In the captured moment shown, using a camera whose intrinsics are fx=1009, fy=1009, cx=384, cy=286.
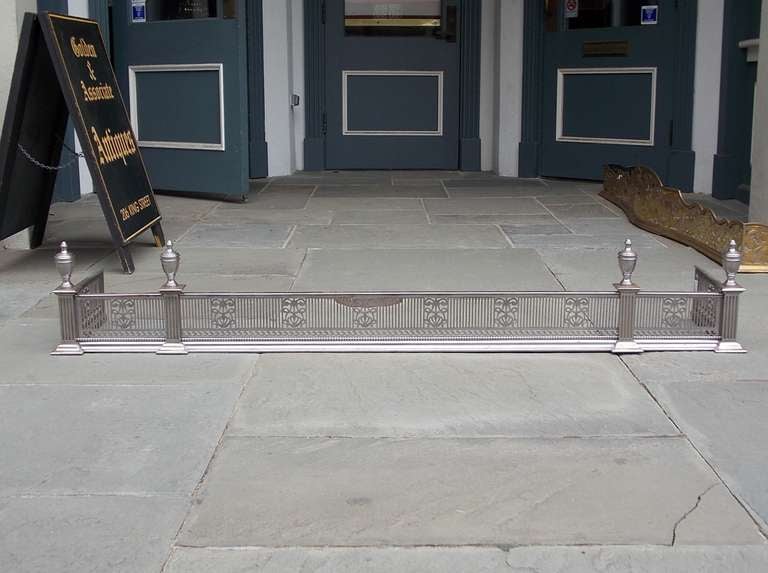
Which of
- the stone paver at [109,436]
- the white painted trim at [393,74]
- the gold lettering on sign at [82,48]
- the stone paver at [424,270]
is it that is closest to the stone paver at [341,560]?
the stone paver at [109,436]

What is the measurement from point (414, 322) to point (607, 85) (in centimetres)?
715

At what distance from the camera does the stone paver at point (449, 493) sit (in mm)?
3535

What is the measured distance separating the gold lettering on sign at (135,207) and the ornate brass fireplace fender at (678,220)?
439 centimetres

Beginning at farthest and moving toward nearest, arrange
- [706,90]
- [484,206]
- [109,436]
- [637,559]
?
[706,90] < [484,206] < [109,436] < [637,559]

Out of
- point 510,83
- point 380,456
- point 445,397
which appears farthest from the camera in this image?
point 510,83

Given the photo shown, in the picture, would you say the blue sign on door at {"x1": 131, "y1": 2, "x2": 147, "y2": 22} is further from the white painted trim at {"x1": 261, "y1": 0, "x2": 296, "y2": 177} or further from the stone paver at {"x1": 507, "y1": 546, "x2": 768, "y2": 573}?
the stone paver at {"x1": 507, "y1": 546, "x2": 768, "y2": 573}

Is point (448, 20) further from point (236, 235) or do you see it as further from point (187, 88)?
point (236, 235)

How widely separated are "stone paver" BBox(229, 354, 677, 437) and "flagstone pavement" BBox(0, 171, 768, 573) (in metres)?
0.01

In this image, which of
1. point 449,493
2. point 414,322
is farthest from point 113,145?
point 449,493

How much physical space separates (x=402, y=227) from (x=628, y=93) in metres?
4.00

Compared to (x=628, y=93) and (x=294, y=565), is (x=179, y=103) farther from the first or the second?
(x=294, y=565)

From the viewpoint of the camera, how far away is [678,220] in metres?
8.61

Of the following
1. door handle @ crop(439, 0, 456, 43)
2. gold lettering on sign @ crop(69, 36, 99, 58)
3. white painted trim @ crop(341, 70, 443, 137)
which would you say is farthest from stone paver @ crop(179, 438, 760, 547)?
door handle @ crop(439, 0, 456, 43)

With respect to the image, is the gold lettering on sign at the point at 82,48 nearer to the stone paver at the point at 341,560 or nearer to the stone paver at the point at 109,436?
the stone paver at the point at 109,436
